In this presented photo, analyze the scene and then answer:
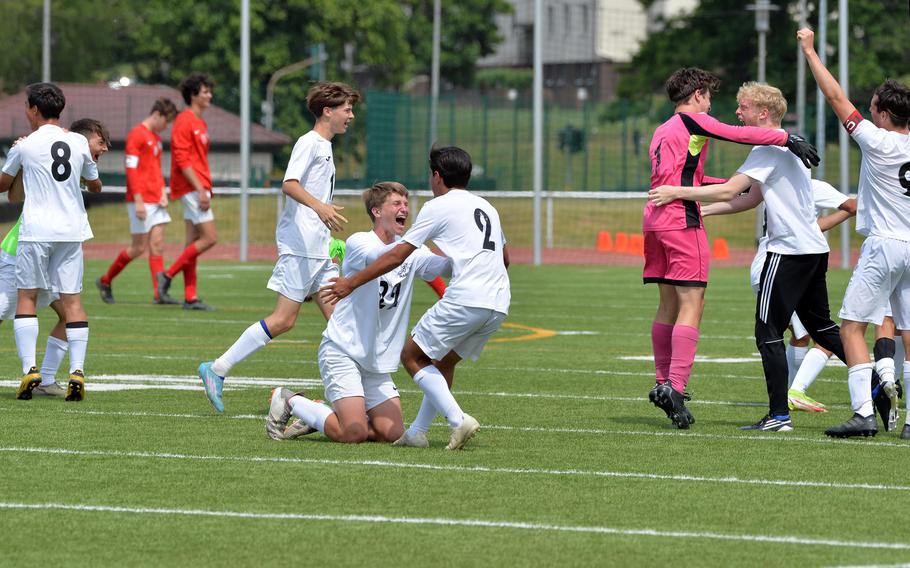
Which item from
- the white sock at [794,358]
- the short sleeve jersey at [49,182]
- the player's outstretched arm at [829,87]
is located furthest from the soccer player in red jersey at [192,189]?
the player's outstretched arm at [829,87]

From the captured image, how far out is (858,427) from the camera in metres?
8.98

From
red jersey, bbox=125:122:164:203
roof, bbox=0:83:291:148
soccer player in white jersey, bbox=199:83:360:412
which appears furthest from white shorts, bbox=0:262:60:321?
roof, bbox=0:83:291:148

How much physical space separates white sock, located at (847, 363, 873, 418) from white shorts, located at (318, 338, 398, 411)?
8.28 ft

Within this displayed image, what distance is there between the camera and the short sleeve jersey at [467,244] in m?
8.42

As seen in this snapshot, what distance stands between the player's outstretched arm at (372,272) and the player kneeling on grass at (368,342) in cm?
29

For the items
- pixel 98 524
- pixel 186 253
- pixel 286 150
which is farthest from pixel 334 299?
pixel 286 150

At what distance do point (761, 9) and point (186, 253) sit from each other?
25385 millimetres

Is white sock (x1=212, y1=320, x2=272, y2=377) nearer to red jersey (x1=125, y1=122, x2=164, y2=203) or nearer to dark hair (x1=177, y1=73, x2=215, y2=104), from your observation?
dark hair (x1=177, y1=73, x2=215, y2=104)

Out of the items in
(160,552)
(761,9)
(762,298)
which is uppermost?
(761,9)

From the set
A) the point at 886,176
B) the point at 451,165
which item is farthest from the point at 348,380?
the point at 886,176

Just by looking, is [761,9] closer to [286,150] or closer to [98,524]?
[286,150]

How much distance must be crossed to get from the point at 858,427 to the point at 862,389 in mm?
211

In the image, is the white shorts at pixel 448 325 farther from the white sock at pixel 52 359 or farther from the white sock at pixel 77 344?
the white sock at pixel 52 359

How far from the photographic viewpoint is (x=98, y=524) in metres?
6.47
